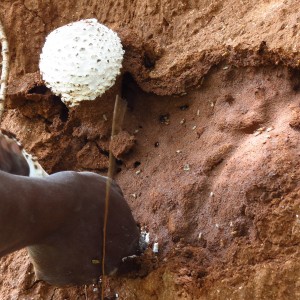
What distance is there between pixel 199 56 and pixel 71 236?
970 millimetres

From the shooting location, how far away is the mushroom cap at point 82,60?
228 cm

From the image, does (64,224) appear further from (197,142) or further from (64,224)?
(197,142)

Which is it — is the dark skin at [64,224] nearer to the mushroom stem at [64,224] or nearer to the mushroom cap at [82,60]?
the mushroom stem at [64,224]

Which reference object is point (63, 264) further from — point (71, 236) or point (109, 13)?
point (109, 13)

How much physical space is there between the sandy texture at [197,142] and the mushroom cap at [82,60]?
10 cm

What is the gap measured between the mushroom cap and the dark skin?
0.60 meters

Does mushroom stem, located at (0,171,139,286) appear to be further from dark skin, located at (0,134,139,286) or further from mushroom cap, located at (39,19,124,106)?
mushroom cap, located at (39,19,124,106)

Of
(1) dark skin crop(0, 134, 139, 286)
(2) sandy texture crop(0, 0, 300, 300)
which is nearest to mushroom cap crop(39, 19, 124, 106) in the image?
(2) sandy texture crop(0, 0, 300, 300)

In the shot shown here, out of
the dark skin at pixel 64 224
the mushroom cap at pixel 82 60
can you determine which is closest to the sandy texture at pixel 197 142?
the mushroom cap at pixel 82 60

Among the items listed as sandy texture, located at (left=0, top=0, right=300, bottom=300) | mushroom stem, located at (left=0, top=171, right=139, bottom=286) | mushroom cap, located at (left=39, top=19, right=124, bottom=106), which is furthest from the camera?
mushroom cap, located at (left=39, top=19, right=124, bottom=106)

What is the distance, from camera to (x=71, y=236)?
173 cm

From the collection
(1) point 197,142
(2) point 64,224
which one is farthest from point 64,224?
(1) point 197,142

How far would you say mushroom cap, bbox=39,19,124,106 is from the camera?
89.9 inches

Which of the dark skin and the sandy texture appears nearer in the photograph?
the dark skin
